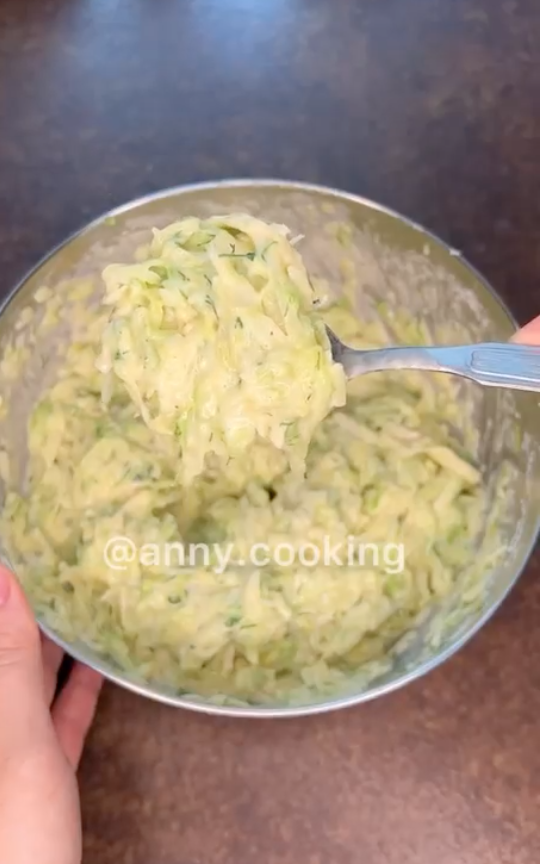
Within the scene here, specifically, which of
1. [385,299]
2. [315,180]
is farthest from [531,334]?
[315,180]

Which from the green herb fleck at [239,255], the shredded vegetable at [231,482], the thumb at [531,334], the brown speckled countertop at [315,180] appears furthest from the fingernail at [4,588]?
the thumb at [531,334]

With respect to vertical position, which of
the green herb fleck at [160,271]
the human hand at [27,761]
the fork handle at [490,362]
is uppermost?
the green herb fleck at [160,271]

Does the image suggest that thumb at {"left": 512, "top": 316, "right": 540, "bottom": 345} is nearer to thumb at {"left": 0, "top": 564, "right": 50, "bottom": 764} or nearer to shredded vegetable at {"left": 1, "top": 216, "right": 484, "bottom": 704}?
shredded vegetable at {"left": 1, "top": 216, "right": 484, "bottom": 704}

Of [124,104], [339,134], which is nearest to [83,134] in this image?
[124,104]

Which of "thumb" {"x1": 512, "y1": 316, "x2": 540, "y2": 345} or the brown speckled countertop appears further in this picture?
the brown speckled countertop

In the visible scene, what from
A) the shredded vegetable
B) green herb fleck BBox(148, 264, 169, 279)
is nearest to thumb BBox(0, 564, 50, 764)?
the shredded vegetable

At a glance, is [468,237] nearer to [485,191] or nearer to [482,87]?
[485,191]

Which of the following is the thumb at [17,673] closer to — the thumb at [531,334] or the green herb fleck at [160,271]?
the green herb fleck at [160,271]
